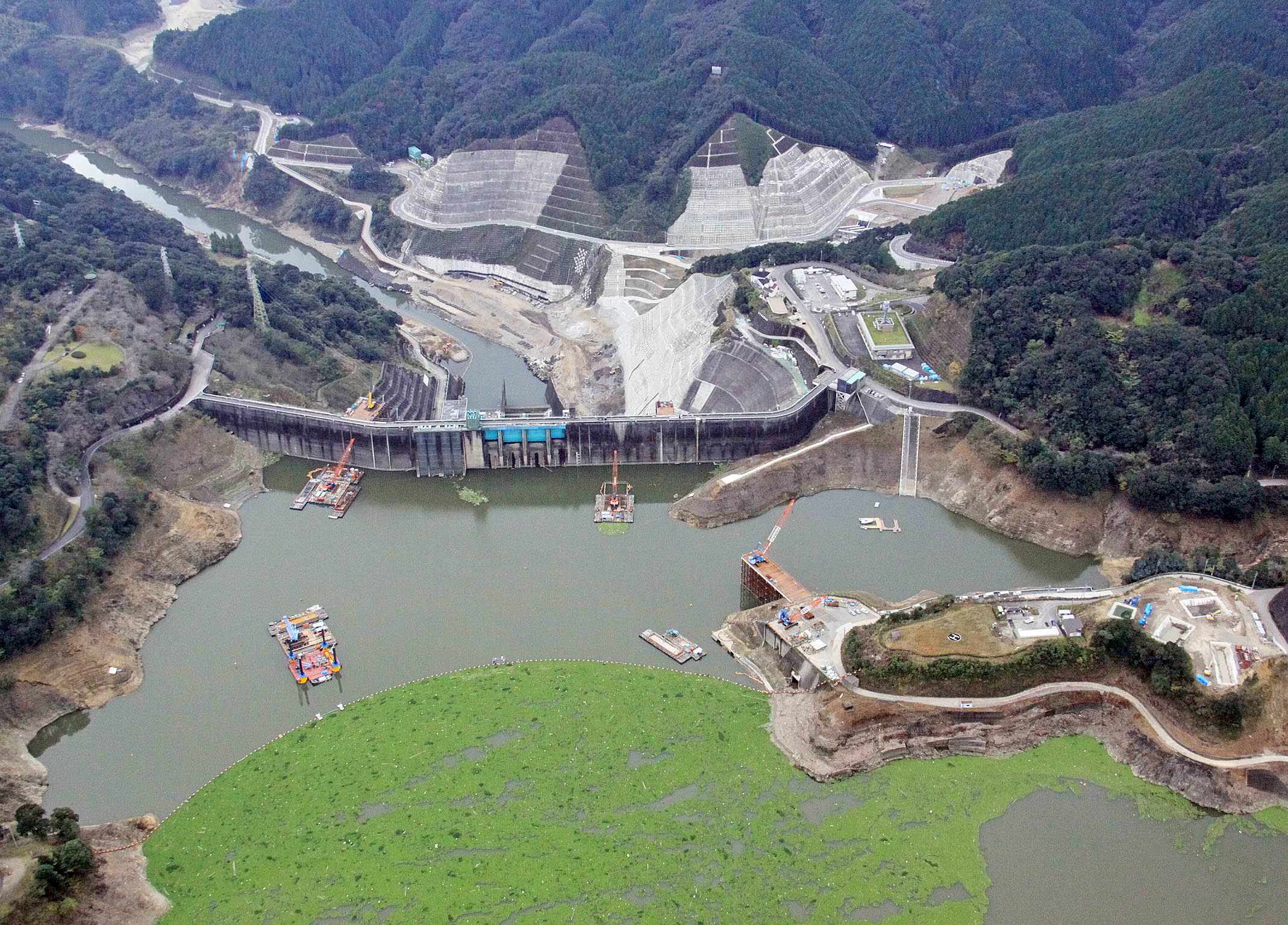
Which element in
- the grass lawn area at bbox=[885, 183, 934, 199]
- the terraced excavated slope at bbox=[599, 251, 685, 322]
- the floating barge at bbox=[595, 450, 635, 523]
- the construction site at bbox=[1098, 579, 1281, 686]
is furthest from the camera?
the grass lawn area at bbox=[885, 183, 934, 199]

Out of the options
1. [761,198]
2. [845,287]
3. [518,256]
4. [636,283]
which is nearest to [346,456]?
[636,283]

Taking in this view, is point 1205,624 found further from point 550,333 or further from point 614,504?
point 550,333

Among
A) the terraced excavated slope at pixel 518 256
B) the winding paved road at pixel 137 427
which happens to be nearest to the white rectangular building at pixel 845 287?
the terraced excavated slope at pixel 518 256

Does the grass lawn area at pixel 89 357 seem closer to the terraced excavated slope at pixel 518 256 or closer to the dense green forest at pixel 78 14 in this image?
the terraced excavated slope at pixel 518 256

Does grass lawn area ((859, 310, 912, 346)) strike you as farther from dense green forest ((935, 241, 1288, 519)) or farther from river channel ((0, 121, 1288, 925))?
river channel ((0, 121, 1288, 925))

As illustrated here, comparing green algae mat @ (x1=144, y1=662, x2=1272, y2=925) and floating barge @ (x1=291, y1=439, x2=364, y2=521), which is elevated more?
floating barge @ (x1=291, y1=439, x2=364, y2=521)

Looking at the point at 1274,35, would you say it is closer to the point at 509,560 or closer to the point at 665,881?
the point at 509,560

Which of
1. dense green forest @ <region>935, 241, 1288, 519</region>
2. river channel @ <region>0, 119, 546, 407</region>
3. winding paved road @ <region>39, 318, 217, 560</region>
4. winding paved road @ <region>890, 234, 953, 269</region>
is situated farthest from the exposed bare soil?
dense green forest @ <region>935, 241, 1288, 519</region>
